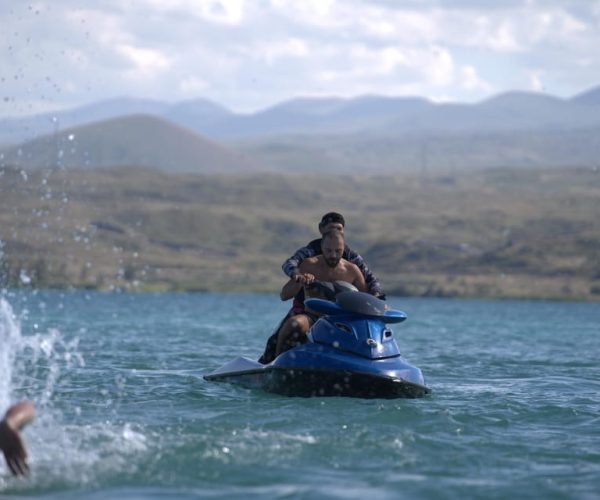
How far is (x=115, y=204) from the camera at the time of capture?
148m

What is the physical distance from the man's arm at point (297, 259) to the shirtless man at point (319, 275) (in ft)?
0.29

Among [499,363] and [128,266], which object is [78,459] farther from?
[128,266]

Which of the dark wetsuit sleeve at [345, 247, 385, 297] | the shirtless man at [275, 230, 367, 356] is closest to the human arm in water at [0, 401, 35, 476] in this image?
the shirtless man at [275, 230, 367, 356]

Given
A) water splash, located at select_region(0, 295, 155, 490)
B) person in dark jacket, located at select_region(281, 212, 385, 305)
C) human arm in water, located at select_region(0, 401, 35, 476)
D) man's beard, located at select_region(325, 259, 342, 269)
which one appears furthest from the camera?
man's beard, located at select_region(325, 259, 342, 269)

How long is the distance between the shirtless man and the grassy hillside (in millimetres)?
70173

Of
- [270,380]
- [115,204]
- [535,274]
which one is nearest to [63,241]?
[115,204]

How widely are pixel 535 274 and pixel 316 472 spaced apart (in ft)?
327

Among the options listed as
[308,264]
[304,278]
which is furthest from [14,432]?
[308,264]

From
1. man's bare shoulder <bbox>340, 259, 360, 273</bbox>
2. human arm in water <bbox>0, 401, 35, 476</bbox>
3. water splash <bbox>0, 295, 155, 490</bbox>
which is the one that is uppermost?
man's bare shoulder <bbox>340, 259, 360, 273</bbox>

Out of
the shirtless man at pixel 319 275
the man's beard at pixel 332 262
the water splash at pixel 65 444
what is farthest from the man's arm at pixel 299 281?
the water splash at pixel 65 444

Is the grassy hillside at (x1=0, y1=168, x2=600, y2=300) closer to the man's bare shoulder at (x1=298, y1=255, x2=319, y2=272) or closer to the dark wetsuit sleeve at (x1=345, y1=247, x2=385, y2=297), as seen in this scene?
the dark wetsuit sleeve at (x1=345, y1=247, x2=385, y2=297)

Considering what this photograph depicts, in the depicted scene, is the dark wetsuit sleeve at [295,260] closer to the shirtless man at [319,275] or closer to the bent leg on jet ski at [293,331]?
the shirtless man at [319,275]

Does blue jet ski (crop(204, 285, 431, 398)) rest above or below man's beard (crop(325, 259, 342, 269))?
below

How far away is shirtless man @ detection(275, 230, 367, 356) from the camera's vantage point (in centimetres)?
1448
